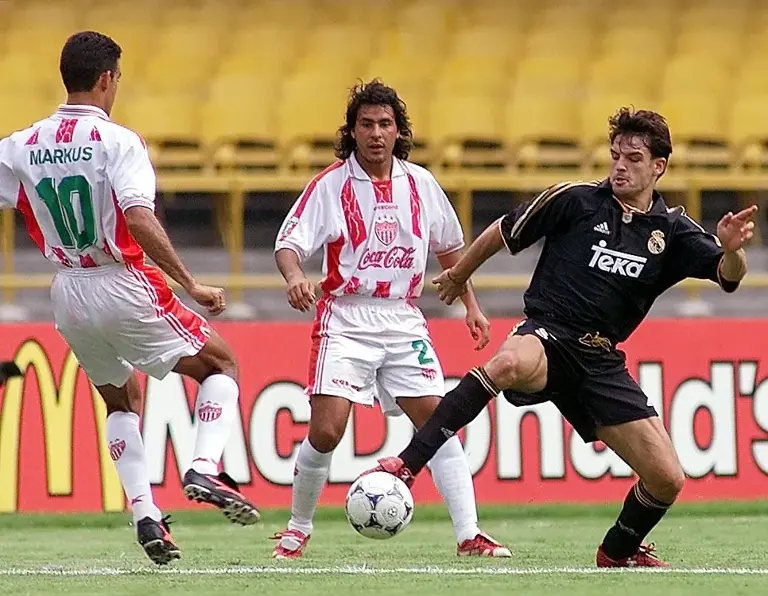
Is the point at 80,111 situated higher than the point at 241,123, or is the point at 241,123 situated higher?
the point at 241,123

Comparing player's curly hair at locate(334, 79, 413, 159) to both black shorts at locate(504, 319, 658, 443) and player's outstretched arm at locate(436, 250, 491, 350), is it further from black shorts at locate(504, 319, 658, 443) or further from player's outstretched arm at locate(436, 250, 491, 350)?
black shorts at locate(504, 319, 658, 443)

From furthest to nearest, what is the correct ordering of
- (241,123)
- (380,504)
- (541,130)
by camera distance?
(541,130) < (241,123) < (380,504)

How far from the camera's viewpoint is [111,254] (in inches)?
270

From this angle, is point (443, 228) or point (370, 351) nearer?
point (370, 351)

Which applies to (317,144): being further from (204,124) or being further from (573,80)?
(573,80)

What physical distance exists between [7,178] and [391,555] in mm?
2504

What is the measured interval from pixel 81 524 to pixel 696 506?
3.81 m

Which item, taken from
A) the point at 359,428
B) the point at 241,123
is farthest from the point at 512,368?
the point at 241,123

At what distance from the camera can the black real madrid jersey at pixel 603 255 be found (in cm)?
699

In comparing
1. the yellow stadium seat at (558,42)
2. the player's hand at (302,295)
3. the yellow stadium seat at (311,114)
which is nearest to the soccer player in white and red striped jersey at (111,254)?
the player's hand at (302,295)

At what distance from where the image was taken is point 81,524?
10008 mm

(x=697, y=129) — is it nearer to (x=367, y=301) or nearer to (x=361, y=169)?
(x=361, y=169)

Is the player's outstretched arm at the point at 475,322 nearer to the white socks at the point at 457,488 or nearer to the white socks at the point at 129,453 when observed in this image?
the white socks at the point at 457,488

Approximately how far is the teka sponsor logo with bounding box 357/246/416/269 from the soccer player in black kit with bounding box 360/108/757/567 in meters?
0.64
